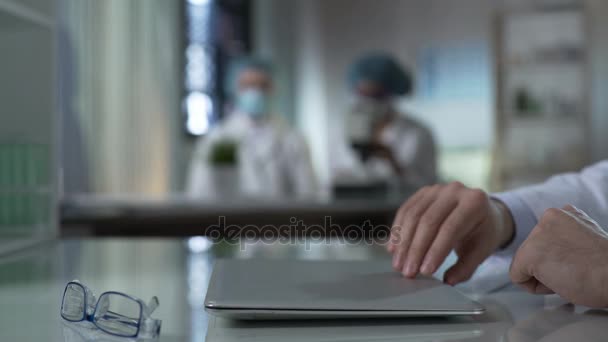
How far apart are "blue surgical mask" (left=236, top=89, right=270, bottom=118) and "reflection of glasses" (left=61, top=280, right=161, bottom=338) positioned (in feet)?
11.4

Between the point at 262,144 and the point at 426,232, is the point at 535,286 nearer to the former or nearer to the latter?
the point at 426,232

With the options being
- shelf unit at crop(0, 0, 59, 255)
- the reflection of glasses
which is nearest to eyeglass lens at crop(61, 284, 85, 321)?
the reflection of glasses

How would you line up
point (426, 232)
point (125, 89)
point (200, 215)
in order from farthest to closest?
1. point (125, 89)
2. point (200, 215)
3. point (426, 232)

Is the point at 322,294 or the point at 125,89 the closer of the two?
the point at 322,294

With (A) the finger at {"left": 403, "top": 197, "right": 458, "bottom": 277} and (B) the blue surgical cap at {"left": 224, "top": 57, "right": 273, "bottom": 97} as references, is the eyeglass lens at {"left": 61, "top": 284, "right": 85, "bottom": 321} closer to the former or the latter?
(A) the finger at {"left": 403, "top": 197, "right": 458, "bottom": 277}

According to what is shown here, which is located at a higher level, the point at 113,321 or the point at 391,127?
the point at 391,127

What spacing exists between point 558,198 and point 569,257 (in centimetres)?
24

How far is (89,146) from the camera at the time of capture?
11.6ft

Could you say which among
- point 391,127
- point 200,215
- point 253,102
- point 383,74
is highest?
point 383,74

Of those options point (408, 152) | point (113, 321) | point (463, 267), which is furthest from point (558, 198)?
point (408, 152)

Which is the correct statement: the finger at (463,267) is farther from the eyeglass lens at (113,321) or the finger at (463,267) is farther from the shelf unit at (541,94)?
the shelf unit at (541,94)

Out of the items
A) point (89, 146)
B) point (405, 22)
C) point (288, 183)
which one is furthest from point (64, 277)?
point (405, 22)

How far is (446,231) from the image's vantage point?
563mm

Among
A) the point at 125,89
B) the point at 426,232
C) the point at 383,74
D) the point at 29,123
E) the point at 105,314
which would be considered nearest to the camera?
the point at 105,314
